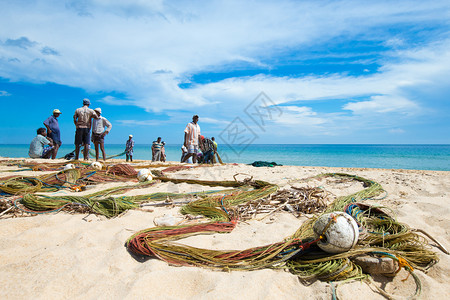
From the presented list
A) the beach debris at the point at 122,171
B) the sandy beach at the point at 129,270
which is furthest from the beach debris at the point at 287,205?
the beach debris at the point at 122,171

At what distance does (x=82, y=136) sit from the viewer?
8227 millimetres

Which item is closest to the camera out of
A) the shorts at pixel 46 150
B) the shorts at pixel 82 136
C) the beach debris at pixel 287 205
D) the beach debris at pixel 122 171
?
the beach debris at pixel 287 205

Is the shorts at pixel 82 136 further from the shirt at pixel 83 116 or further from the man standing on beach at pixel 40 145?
the man standing on beach at pixel 40 145

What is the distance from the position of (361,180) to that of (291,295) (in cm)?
469

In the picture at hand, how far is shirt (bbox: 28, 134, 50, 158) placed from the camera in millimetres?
9188

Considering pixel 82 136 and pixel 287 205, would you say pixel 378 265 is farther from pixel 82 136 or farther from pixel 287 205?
pixel 82 136

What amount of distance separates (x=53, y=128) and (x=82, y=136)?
2.26 meters

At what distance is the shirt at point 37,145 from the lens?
9.19 metres

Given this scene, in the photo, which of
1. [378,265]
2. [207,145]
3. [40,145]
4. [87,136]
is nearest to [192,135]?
[207,145]

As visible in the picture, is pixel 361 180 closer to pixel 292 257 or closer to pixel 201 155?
pixel 292 257

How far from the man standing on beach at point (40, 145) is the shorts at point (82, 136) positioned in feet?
6.97

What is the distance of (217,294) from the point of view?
1.63 metres

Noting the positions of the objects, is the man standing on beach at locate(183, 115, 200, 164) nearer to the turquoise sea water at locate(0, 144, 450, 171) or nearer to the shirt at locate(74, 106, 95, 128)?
the turquoise sea water at locate(0, 144, 450, 171)

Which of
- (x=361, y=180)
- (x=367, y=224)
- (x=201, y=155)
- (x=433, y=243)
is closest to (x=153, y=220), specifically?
(x=367, y=224)
